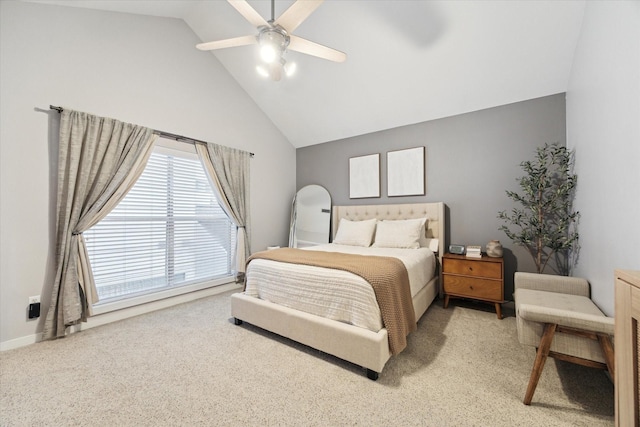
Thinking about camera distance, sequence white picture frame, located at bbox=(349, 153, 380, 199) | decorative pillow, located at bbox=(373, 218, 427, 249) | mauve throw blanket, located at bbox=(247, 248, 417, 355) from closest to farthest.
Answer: mauve throw blanket, located at bbox=(247, 248, 417, 355), decorative pillow, located at bbox=(373, 218, 427, 249), white picture frame, located at bbox=(349, 153, 380, 199)

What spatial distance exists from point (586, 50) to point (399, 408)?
3134 millimetres

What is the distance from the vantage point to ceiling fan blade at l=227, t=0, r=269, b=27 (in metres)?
1.58

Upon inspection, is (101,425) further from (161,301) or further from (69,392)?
(161,301)

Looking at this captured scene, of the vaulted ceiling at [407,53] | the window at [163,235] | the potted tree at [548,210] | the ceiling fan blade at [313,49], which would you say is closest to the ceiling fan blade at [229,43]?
the ceiling fan blade at [313,49]

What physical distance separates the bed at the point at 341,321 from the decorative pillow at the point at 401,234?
0.70 feet

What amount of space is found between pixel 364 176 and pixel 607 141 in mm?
2654

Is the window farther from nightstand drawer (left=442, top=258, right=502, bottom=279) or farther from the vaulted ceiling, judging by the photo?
nightstand drawer (left=442, top=258, right=502, bottom=279)

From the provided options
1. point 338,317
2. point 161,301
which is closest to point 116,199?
point 161,301

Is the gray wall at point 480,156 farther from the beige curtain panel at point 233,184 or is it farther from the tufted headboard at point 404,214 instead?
the beige curtain panel at point 233,184

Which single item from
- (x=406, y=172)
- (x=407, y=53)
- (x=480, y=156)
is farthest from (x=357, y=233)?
(x=407, y=53)

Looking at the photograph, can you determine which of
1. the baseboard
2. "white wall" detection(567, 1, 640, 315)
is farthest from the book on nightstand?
the baseboard

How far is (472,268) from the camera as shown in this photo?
273cm

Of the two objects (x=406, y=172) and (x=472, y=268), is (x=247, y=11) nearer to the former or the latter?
(x=406, y=172)

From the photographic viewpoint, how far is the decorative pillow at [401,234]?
3.09 m
